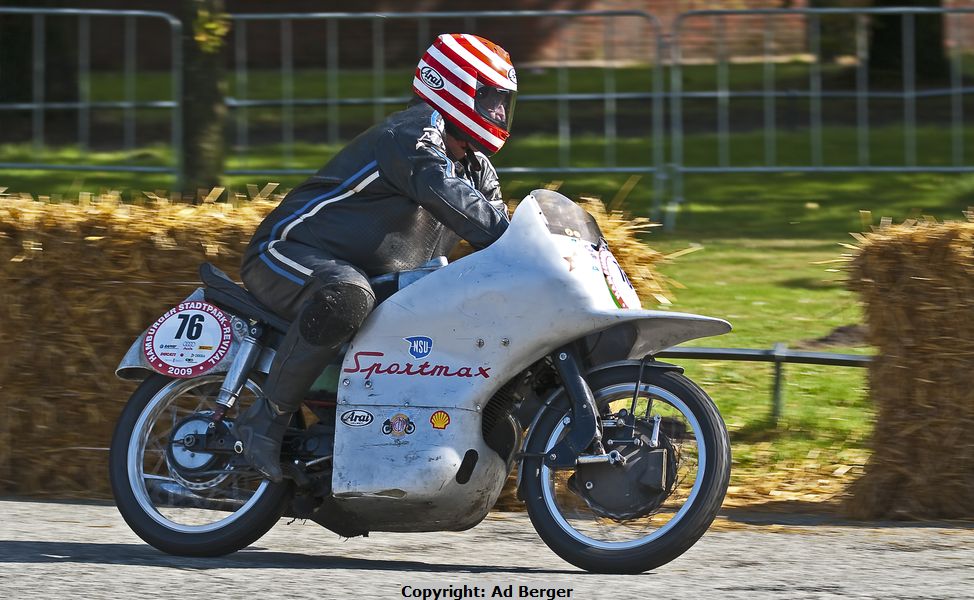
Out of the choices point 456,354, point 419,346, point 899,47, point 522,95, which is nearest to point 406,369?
point 419,346

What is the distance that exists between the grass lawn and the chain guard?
1.59 meters

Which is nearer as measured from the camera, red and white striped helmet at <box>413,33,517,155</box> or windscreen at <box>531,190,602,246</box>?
windscreen at <box>531,190,602,246</box>

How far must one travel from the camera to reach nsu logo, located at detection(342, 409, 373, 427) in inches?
222

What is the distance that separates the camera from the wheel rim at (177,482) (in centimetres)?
588

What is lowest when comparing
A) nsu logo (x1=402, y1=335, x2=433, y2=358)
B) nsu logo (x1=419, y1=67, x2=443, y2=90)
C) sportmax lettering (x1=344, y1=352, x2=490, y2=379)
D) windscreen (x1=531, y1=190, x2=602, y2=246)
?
sportmax lettering (x1=344, y1=352, x2=490, y2=379)

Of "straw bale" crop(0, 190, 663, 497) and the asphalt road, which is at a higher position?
"straw bale" crop(0, 190, 663, 497)

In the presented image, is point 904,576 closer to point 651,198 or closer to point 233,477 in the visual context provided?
point 233,477

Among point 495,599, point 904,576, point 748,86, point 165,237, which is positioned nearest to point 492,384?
point 495,599

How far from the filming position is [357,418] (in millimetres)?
5664

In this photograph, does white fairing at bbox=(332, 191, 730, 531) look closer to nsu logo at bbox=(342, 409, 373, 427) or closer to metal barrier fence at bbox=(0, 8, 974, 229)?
nsu logo at bbox=(342, 409, 373, 427)

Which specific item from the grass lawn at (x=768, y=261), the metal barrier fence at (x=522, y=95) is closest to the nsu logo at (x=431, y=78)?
the grass lawn at (x=768, y=261)

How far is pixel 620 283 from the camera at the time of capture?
5.60 m

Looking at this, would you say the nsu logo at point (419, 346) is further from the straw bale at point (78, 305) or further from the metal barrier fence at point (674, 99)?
the metal barrier fence at point (674, 99)

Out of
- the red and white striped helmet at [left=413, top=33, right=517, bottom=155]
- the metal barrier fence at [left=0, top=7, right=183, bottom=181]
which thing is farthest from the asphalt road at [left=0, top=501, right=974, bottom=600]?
the metal barrier fence at [left=0, top=7, right=183, bottom=181]
